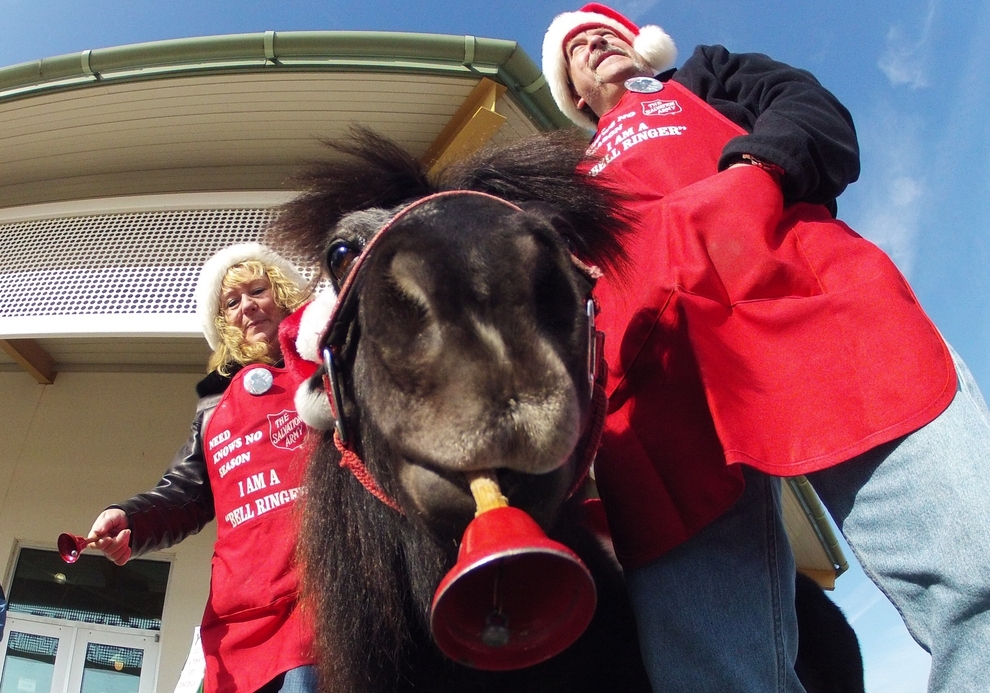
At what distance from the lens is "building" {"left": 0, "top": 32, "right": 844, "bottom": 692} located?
418 centimetres

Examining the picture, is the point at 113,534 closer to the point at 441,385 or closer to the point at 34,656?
the point at 441,385

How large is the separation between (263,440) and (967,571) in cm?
190

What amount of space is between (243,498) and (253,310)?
87cm

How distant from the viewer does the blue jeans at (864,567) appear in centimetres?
103

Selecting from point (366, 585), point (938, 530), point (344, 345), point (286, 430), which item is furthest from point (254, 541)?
point (938, 530)

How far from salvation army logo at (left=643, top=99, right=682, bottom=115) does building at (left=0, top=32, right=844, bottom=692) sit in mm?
1818

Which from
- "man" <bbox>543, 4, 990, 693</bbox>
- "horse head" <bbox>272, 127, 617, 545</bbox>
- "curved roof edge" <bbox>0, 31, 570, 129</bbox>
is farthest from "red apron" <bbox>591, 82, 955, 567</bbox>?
"curved roof edge" <bbox>0, 31, 570, 129</bbox>

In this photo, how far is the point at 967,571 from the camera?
101cm

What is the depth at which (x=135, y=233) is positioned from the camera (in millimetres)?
4590

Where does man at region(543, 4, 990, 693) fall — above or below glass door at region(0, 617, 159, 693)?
below

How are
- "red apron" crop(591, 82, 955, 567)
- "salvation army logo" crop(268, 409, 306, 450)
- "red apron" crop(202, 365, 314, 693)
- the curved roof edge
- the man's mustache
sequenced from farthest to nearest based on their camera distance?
the curved roof edge, "salvation army logo" crop(268, 409, 306, 450), the man's mustache, "red apron" crop(202, 365, 314, 693), "red apron" crop(591, 82, 955, 567)

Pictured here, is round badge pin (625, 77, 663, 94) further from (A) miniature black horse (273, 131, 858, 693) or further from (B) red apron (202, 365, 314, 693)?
(B) red apron (202, 365, 314, 693)

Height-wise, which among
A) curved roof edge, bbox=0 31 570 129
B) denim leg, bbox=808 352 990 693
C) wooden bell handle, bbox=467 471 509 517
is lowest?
denim leg, bbox=808 352 990 693

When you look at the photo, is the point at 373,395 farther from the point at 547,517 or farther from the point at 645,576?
the point at 645,576
